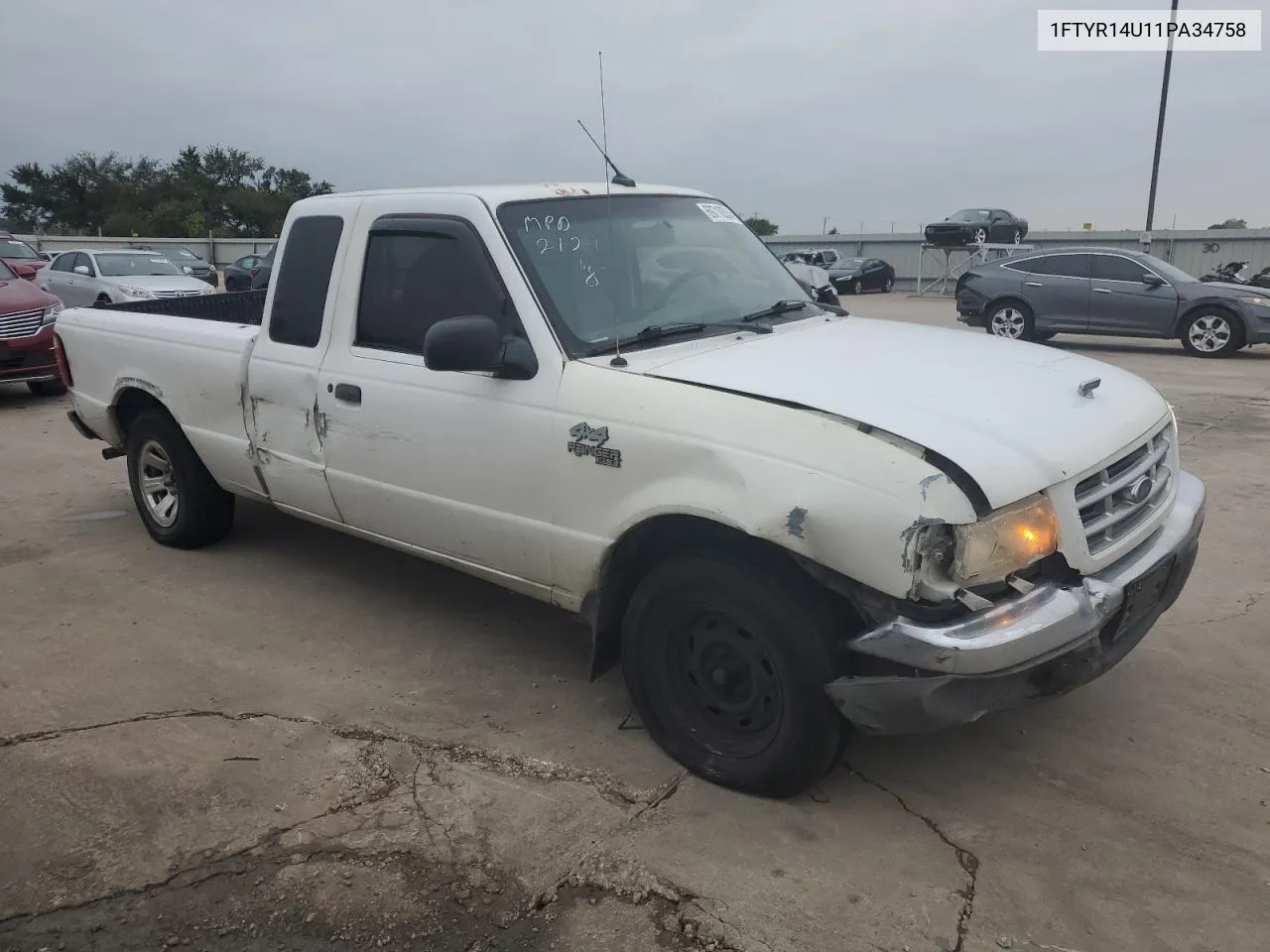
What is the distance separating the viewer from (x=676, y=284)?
392 cm

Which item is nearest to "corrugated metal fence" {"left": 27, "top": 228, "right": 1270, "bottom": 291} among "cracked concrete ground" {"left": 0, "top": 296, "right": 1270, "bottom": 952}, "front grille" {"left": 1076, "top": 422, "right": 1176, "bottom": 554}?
"front grille" {"left": 1076, "top": 422, "right": 1176, "bottom": 554}

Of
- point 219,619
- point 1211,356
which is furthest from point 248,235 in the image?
point 219,619

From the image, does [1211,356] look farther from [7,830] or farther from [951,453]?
[7,830]

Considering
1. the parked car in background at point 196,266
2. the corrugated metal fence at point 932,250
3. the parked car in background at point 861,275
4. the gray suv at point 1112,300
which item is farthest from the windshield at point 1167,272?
the parked car in background at point 196,266

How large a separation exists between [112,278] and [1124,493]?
16.6m

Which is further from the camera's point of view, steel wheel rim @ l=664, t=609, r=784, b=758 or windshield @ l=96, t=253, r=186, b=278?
windshield @ l=96, t=253, r=186, b=278

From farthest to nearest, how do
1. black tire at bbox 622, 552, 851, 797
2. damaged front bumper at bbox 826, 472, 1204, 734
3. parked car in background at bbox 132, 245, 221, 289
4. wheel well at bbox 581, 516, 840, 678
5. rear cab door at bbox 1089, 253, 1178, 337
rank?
1. parked car in background at bbox 132, 245, 221, 289
2. rear cab door at bbox 1089, 253, 1178, 337
3. wheel well at bbox 581, 516, 840, 678
4. black tire at bbox 622, 552, 851, 797
5. damaged front bumper at bbox 826, 472, 1204, 734

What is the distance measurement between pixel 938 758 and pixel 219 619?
3.24 meters

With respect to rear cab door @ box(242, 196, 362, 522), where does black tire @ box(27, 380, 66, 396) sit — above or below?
below

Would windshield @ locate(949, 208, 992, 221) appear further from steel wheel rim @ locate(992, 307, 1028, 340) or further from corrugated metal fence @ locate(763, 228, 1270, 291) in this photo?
steel wheel rim @ locate(992, 307, 1028, 340)

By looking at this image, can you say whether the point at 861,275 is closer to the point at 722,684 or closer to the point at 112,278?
the point at 112,278

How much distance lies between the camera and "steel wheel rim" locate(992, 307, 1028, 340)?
1527 centimetres

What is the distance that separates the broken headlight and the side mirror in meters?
1.55

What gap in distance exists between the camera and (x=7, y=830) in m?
3.02
